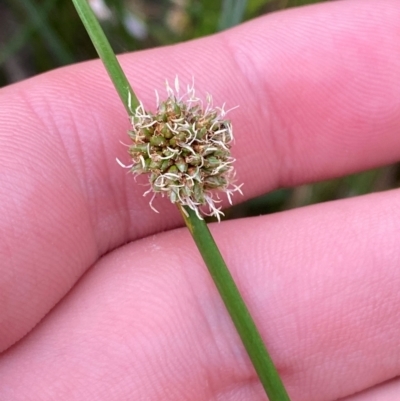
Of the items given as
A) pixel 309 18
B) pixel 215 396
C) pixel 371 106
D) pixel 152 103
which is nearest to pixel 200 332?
pixel 215 396

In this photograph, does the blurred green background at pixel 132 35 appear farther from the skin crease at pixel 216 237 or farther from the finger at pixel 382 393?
the finger at pixel 382 393

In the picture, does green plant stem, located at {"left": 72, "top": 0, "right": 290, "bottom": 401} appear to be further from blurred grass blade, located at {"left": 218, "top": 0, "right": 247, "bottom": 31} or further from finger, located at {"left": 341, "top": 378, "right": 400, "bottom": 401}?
blurred grass blade, located at {"left": 218, "top": 0, "right": 247, "bottom": 31}

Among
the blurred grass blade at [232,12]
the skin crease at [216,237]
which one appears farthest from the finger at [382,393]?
the blurred grass blade at [232,12]

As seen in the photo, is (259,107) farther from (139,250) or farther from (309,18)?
(139,250)

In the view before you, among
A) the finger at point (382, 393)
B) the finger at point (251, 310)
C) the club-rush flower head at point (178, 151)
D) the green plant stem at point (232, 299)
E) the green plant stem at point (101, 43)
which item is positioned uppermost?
the green plant stem at point (101, 43)

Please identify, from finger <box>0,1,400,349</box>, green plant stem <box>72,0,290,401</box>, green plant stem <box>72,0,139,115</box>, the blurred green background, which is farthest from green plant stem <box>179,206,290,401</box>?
the blurred green background

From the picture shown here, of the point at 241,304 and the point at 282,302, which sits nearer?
the point at 241,304
